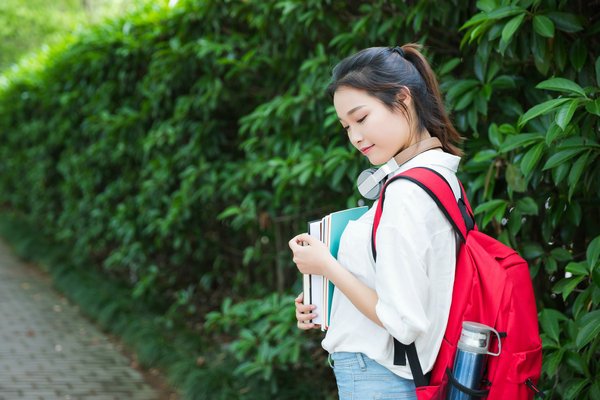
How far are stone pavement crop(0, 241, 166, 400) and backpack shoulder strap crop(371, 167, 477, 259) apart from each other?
376 centimetres

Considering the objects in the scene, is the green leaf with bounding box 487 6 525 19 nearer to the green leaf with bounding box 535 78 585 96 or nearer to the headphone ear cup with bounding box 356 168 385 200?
the green leaf with bounding box 535 78 585 96

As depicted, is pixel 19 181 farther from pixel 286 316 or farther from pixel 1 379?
pixel 286 316

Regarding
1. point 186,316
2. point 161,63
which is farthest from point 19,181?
point 161,63

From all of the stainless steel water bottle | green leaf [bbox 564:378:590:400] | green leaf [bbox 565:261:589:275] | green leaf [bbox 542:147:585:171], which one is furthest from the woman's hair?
A: green leaf [bbox 564:378:590:400]

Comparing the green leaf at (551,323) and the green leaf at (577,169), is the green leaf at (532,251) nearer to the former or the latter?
the green leaf at (551,323)

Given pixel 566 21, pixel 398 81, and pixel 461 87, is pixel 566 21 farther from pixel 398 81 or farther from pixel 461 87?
pixel 398 81

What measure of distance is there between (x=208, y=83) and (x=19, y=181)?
7345 millimetres

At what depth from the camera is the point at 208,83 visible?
4555mm

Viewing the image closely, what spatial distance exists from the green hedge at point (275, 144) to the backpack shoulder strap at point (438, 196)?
20.6 inches

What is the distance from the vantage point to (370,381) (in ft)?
5.35

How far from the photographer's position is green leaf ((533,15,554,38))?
6.79 ft

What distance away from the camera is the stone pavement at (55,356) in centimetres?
468

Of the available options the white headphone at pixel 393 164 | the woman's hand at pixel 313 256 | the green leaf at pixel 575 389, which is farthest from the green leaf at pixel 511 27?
the green leaf at pixel 575 389

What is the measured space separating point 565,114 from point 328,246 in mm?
837
